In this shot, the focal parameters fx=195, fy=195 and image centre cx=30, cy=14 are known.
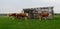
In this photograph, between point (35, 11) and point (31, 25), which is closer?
point (31, 25)

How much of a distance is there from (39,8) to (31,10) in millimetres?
1120

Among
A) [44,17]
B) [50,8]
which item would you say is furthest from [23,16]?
[50,8]

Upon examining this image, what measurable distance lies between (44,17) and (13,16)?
385cm

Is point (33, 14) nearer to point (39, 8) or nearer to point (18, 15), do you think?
point (39, 8)

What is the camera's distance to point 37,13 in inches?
962

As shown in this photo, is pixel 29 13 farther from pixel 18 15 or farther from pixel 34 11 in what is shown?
pixel 18 15

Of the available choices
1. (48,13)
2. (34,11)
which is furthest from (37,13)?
(48,13)

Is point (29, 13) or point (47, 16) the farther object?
point (29, 13)

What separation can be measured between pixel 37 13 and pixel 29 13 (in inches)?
47.3

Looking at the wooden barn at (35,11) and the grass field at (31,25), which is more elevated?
the wooden barn at (35,11)

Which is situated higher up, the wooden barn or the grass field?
the wooden barn

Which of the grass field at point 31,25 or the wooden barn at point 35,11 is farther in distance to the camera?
the wooden barn at point 35,11

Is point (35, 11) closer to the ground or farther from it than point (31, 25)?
farther from it

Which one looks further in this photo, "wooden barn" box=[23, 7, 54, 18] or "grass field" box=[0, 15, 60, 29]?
"wooden barn" box=[23, 7, 54, 18]
